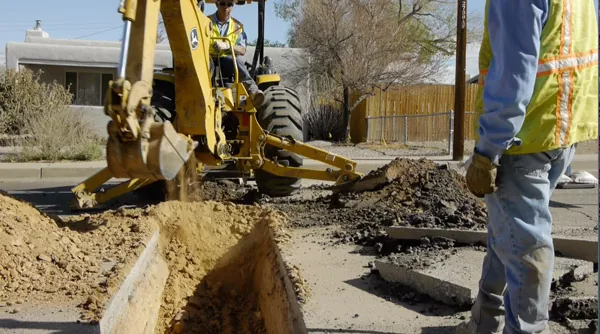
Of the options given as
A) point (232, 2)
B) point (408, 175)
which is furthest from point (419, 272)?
point (232, 2)

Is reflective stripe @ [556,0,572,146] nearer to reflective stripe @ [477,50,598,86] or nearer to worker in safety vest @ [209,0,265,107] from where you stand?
reflective stripe @ [477,50,598,86]

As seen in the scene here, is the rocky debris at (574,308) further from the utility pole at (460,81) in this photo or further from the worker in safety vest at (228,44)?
the utility pole at (460,81)

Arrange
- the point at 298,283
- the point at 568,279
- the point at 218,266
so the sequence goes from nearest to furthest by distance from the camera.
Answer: the point at 568,279 < the point at 298,283 < the point at 218,266

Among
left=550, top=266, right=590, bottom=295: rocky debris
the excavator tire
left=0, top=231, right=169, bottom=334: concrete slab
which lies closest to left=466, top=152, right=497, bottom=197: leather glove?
left=550, top=266, right=590, bottom=295: rocky debris

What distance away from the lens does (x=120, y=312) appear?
4230 mm

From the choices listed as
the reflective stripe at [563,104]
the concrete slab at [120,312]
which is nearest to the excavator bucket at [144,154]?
the concrete slab at [120,312]

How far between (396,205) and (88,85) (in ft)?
59.7

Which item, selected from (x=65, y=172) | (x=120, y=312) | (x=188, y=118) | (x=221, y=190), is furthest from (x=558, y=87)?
(x=65, y=172)

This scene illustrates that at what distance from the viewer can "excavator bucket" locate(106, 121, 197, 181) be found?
345cm

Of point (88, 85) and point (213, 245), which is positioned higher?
point (88, 85)

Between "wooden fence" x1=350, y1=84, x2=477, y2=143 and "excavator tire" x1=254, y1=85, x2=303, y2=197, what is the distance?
1528 cm

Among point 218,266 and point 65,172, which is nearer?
point 218,266

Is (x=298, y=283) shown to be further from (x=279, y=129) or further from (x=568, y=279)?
(x=279, y=129)

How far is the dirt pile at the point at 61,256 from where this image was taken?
166 inches
